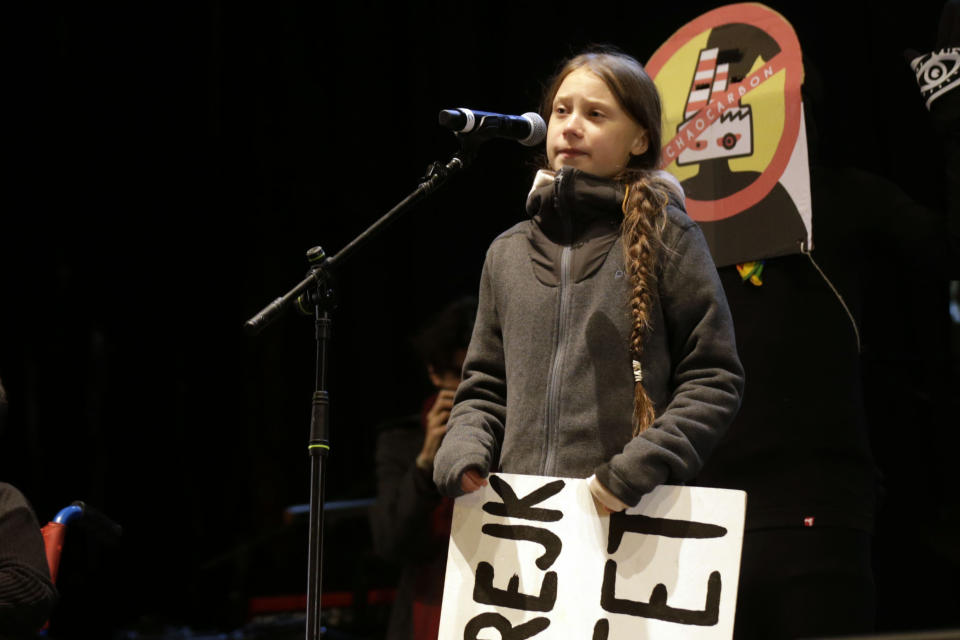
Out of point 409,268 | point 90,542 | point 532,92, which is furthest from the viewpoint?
point 90,542

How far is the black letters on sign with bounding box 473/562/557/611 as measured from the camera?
5.68 ft

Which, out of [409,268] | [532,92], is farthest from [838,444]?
[409,268]

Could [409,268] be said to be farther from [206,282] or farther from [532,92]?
[206,282]

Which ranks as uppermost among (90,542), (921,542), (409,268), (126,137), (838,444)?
(126,137)

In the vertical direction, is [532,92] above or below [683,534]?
above

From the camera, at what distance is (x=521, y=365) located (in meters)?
1.92

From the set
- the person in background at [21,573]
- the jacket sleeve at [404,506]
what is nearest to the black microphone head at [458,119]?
the jacket sleeve at [404,506]

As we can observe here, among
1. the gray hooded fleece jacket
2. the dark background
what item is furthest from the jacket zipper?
the dark background

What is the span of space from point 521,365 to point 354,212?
8.11 ft

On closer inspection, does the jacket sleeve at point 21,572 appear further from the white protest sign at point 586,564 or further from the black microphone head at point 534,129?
the black microphone head at point 534,129

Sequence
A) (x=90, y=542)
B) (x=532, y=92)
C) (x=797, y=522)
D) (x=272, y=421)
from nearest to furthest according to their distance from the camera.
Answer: (x=797, y=522), (x=532, y=92), (x=90, y=542), (x=272, y=421)

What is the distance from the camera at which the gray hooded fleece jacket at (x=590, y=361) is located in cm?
176

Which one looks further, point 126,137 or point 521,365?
point 126,137

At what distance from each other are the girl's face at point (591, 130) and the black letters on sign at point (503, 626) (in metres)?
0.83
